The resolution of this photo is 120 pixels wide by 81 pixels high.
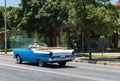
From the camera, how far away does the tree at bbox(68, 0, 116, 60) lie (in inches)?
1231

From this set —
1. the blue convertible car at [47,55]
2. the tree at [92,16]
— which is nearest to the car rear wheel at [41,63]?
the blue convertible car at [47,55]

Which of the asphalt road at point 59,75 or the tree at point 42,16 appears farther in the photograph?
the tree at point 42,16

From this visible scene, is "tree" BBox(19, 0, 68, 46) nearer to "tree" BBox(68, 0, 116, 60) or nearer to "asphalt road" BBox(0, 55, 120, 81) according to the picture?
"tree" BBox(68, 0, 116, 60)

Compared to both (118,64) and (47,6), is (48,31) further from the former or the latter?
(118,64)

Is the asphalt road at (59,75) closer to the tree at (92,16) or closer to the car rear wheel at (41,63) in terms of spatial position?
the car rear wheel at (41,63)

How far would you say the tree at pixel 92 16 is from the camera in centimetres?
3127

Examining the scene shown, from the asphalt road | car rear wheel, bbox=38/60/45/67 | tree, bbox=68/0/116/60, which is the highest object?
tree, bbox=68/0/116/60

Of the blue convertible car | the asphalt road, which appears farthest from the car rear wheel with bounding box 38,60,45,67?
the asphalt road

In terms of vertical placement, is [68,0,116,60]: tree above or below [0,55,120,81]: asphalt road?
above

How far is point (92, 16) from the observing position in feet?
102

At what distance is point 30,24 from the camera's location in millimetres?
46875

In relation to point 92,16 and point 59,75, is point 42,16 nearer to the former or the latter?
point 92,16

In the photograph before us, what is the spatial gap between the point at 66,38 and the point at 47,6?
6.67 m

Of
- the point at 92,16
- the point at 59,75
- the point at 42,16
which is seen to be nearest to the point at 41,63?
the point at 59,75
